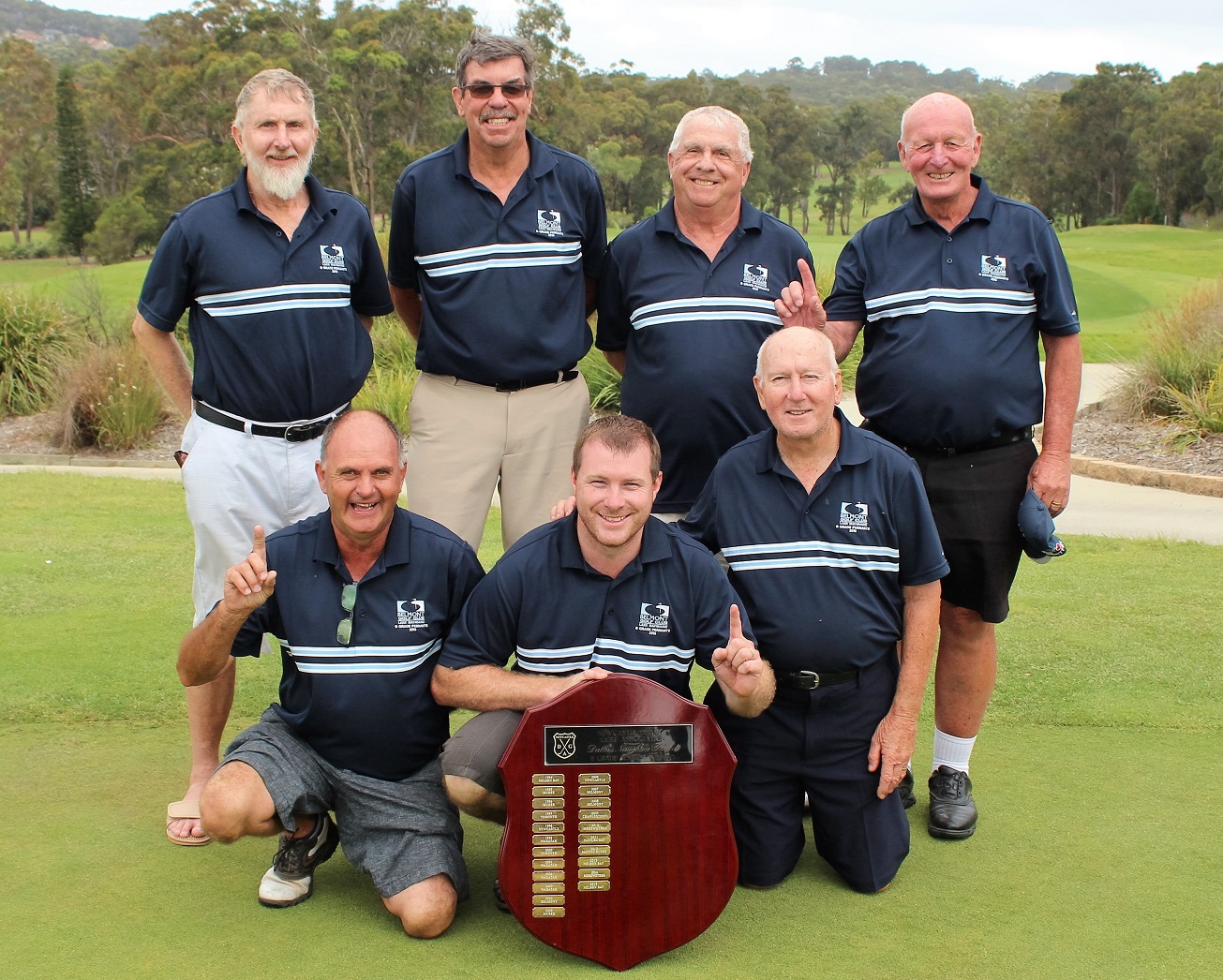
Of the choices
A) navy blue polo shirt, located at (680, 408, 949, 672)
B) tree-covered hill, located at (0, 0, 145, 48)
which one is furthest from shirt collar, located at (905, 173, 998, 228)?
tree-covered hill, located at (0, 0, 145, 48)

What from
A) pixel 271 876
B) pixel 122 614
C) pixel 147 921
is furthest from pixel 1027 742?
pixel 122 614

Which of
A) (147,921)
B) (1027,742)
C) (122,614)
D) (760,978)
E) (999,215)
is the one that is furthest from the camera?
(122,614)

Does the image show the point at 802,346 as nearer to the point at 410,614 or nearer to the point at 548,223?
the point at 548,223

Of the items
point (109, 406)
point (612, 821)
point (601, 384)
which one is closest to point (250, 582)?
point (612, 821)

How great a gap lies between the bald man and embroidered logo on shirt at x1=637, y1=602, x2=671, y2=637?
3.49 ft

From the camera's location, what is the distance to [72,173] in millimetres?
45281

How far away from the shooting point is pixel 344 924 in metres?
3.23

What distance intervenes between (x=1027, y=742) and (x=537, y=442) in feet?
6.60

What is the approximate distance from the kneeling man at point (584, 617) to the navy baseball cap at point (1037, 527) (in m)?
1.03

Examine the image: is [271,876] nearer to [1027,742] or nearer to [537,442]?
[537,442]

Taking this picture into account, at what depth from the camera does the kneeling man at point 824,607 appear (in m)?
3.49

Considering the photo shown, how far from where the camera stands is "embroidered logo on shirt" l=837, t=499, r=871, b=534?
11.5 feet

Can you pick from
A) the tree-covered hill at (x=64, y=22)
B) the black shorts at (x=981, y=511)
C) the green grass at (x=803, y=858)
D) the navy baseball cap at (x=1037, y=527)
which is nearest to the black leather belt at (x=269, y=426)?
the green grass at (x=803, y=858)

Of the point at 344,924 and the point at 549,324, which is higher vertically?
the point at 549,324
